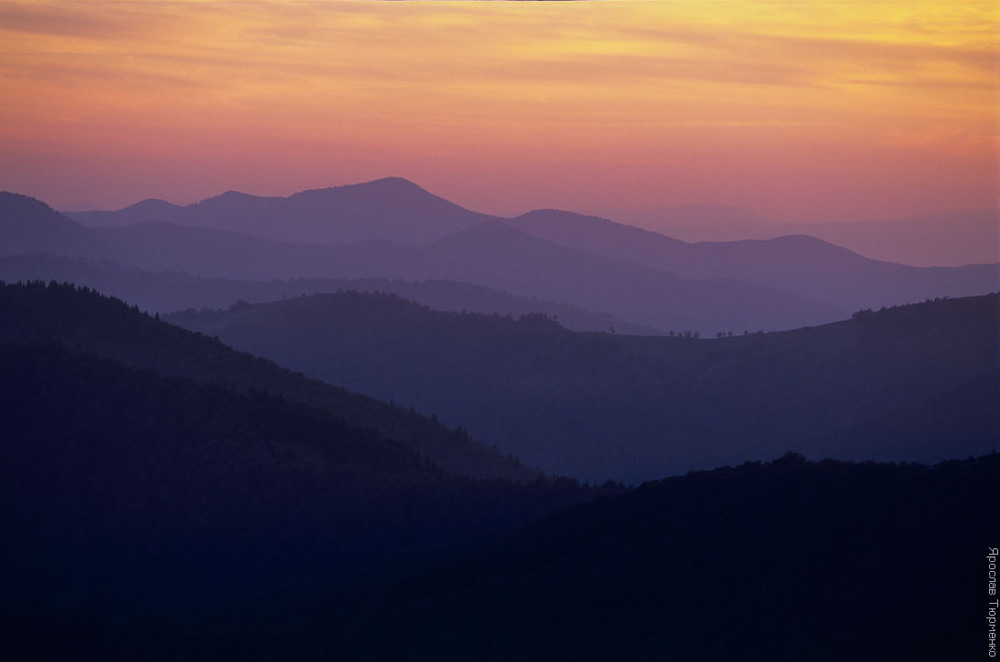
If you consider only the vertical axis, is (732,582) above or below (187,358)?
below

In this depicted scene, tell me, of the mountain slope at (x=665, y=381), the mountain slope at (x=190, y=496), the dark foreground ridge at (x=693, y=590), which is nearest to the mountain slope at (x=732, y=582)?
the dark foreground ridge at (x=693, y=590)

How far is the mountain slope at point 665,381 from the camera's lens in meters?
120

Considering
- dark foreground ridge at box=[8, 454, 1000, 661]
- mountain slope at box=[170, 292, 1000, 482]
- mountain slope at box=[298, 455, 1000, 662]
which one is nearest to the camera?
mountain slope at box=[298, 455, 1000, 662]

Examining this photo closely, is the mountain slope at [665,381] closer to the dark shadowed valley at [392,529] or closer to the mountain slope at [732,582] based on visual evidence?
the dark shadowed valley at [392,529]

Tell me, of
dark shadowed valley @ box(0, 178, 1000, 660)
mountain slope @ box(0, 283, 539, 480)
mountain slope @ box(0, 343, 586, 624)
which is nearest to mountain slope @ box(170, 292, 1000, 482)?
dark shadowed valley @ box(0, 178, 1000, 660)

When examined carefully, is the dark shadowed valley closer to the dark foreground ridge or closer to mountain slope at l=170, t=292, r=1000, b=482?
the dark foreground ridge

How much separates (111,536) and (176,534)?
2627 mm

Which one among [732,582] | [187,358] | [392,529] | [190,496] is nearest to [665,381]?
[187,358]

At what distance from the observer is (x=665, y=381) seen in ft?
460

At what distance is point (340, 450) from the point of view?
67000mm

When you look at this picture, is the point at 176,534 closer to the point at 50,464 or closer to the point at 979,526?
the point at 50,464

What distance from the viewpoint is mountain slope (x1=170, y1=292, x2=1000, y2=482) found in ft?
394

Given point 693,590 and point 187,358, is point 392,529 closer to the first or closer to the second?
point 693,590

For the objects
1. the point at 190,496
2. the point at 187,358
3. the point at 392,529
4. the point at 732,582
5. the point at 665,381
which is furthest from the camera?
the point at 665,381
